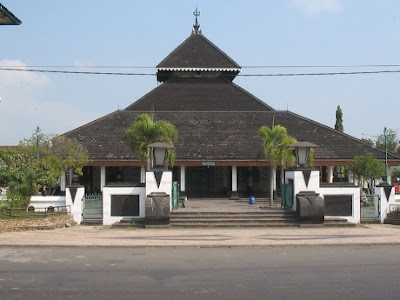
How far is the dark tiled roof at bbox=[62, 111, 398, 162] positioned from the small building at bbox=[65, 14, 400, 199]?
6 cm

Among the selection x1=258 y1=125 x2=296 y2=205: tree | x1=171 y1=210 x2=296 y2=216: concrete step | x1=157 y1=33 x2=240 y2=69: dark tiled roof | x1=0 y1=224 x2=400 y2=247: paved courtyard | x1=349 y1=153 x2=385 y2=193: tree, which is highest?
x1=157 y1=33 x2=240 y2=69: dark tiled roof

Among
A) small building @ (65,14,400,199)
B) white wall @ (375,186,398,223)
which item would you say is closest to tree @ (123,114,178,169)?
small building @ (65,14,400,199)

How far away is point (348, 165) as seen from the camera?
31.5 metres

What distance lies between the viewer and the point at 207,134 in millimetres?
34562

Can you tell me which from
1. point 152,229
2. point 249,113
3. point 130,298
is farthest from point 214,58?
point 130,298

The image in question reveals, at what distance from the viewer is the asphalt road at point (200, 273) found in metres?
7.87

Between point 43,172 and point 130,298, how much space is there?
1720cm

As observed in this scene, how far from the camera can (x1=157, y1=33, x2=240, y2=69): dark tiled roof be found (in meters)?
39.7

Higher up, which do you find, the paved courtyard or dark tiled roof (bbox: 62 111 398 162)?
dark tiled roof (bbox: 62 111 398 162)

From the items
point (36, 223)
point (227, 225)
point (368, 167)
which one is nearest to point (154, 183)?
point (227, 225)

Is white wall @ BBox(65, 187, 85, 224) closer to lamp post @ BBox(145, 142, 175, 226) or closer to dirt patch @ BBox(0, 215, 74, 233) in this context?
dirt patch @ BBox(0, 215, 74, 233)

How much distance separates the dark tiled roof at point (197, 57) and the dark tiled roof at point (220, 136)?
437 centimetres

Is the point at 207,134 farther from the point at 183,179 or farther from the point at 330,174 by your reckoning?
the point at 330,174

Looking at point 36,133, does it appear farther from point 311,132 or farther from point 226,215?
point 311,132
